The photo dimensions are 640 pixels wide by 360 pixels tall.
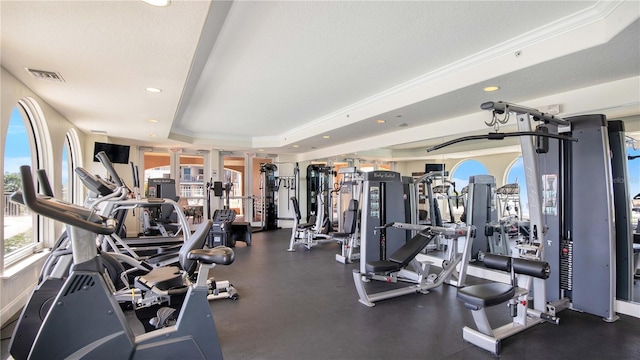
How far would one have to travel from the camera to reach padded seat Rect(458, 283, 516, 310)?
7.84 feet

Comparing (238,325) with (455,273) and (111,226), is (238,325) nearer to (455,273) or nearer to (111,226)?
(111,226)

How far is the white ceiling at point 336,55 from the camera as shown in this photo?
7.44ft

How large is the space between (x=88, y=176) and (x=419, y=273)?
370 centimetres

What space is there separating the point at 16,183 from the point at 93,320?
9.90 ft

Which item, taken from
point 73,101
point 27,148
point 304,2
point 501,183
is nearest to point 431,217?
point 501,183

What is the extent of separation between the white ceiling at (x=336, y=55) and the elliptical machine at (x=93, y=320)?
140cm

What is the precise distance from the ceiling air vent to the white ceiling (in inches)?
3.3

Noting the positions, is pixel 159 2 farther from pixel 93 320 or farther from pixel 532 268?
pixel 532 268

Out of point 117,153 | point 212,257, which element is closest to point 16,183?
point 117,153

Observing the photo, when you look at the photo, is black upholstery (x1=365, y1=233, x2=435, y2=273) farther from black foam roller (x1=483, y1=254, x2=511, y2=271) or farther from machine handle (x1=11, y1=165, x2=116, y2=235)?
machine handle (x1=11, y1=165, x2=116, y2=235)

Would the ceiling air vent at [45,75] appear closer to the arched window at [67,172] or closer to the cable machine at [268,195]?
the arched window at [67,172]

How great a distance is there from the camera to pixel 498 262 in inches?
104

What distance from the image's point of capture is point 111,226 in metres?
1.71

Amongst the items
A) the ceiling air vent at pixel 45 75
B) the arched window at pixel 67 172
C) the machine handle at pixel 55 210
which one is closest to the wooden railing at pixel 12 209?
the ceiling air vent at pixel 45 75
